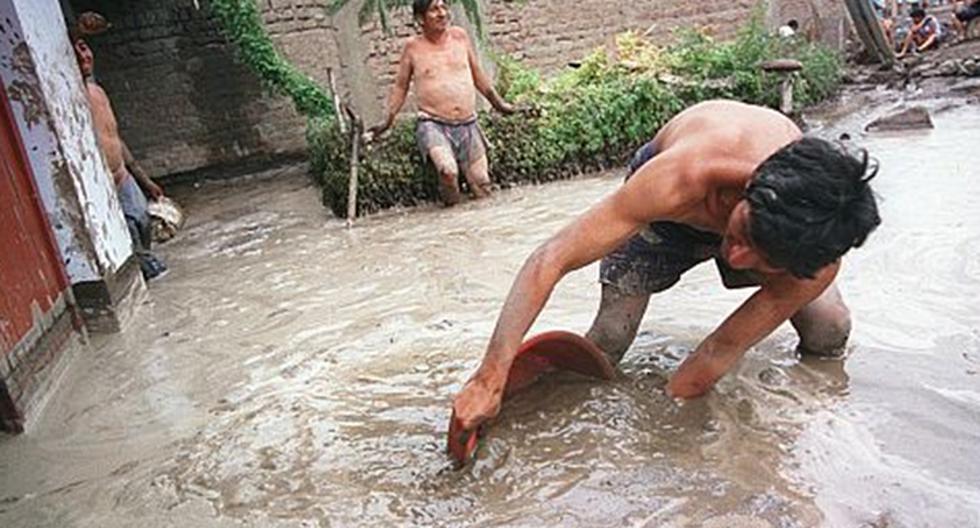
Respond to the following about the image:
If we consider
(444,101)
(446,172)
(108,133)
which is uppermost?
(108,133)

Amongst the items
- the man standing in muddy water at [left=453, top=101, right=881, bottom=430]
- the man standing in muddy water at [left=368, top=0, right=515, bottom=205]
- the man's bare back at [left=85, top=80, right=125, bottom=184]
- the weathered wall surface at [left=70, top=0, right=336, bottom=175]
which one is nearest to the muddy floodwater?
the man standing in muddy water at [left=453, top=101, right=881, bottom=430]

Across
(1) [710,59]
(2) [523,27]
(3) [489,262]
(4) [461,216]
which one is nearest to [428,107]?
(4) [461,216]

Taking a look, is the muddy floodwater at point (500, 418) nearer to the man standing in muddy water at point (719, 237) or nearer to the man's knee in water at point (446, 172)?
the man standing in muddy water at point (719, 237)

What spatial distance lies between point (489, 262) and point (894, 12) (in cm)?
1640

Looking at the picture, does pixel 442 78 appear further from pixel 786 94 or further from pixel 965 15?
pixel 965 15

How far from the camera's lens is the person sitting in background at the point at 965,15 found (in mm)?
13195

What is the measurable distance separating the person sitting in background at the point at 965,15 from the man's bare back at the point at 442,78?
10959mm

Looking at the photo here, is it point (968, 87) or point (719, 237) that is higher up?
point (719, 237)

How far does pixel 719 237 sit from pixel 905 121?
5.98m

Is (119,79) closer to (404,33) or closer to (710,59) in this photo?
(404,33)

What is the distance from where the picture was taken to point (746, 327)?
2.42 metres

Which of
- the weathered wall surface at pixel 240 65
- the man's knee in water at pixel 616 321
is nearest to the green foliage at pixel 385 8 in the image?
the weathered wall surface at pixel 240 65

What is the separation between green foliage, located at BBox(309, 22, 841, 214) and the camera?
6.50 meters

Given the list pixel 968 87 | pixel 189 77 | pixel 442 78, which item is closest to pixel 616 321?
pixel 442 78
